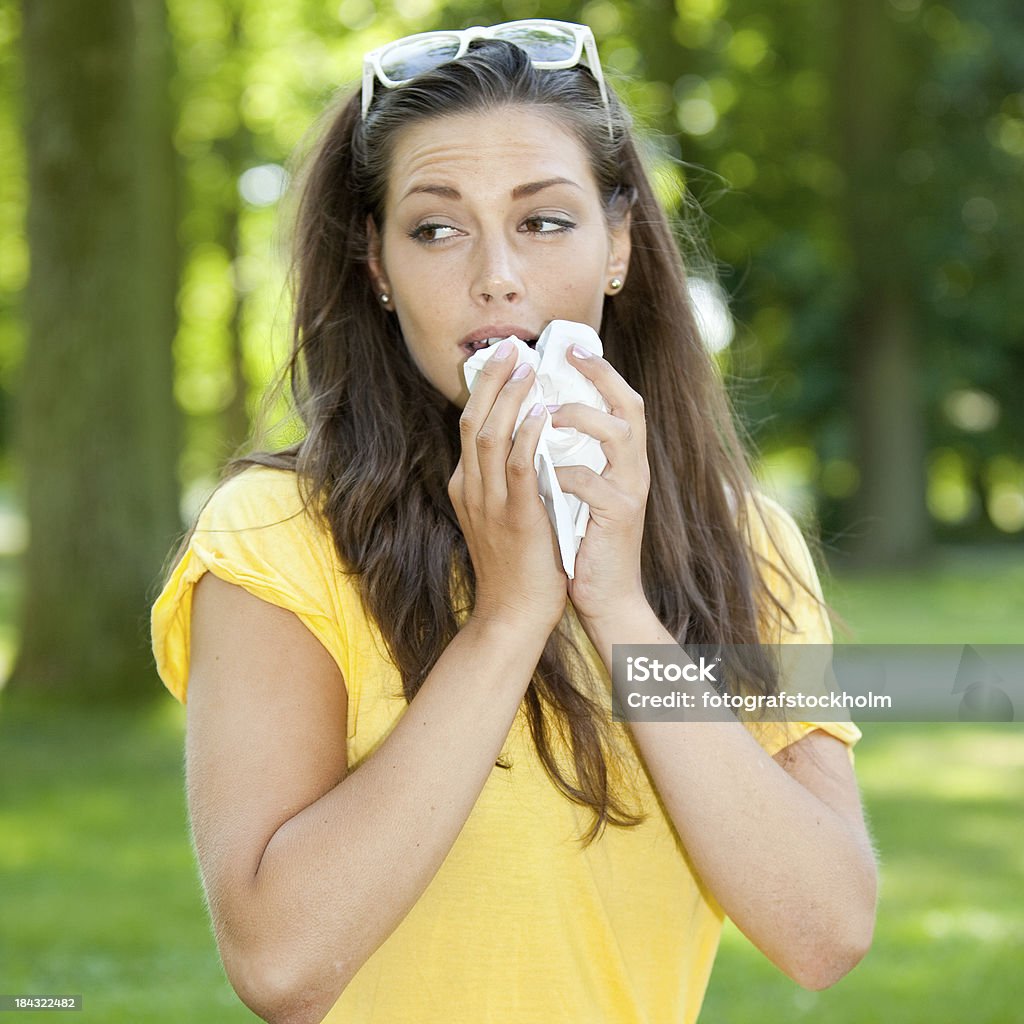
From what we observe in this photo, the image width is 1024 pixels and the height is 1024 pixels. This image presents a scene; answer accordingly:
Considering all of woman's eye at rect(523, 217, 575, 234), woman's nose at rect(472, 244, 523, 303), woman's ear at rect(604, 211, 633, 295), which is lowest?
woman's ear at rect(604, 211, 633, 295)

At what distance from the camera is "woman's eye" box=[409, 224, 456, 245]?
229cm

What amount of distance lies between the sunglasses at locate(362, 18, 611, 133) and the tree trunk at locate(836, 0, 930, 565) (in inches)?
741

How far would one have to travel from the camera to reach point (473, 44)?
2438 millimetres

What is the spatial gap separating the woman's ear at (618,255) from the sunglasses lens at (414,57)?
16.5 inches

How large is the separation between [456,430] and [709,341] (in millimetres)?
693

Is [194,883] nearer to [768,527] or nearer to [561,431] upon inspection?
[768,527]

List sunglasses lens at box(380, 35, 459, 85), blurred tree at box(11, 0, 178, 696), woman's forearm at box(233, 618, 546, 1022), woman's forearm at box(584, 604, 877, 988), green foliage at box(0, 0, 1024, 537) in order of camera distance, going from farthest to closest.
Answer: green foliage at box(0, 0, 1024, 537), blurred tree at box(11, 0, 178, 696), sunglasses lens at box(380, 35, 459, 85), woman's forearm at box(584, 604, 877, 988), woman's forearm at box(233, 618, 546, 1022)

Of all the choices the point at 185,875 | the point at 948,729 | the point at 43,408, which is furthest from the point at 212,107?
the point at 185,875

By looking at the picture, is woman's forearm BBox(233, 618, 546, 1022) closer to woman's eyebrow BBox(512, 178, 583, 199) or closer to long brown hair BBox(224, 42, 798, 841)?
long brown hair BBox(224, 42, 798, 841)

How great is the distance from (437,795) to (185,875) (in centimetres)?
529

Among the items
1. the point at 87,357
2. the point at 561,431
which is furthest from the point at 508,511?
the point at 87,357

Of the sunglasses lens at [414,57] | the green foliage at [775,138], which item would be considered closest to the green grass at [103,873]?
the sunglasses lens at [414,57]

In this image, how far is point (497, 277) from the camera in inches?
87.0

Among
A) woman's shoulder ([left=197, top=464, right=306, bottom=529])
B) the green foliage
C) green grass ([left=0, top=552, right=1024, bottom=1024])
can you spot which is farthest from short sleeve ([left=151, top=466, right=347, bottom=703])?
the green foliage
